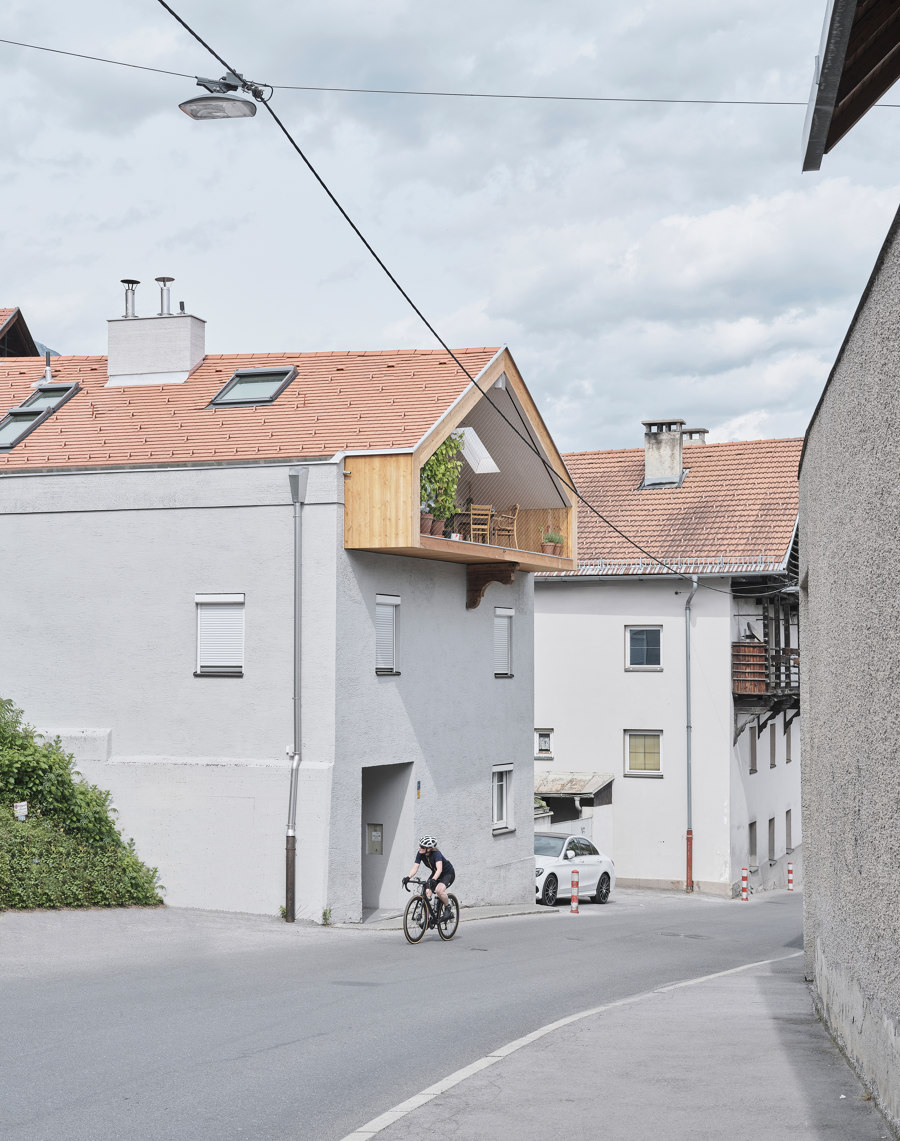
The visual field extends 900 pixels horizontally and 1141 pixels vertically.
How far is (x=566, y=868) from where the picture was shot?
30797 mm

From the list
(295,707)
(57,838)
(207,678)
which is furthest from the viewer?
(207,678)

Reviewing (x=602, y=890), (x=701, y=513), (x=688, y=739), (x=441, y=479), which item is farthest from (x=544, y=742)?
(x=441, y=479)

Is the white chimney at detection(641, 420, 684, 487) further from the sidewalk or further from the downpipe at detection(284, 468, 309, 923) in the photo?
the sidewalk

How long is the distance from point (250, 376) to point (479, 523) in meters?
4.89

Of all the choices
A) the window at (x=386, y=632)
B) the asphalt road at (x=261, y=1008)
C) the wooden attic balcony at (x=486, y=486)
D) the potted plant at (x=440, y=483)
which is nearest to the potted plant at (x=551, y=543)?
the wooden attic balcony at (x=486, y=486)

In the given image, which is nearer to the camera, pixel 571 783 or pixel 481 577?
pixel 481 577

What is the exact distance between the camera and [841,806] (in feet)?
32.0

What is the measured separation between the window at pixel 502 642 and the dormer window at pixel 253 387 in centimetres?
619

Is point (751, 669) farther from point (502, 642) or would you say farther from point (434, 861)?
point (434, 861)

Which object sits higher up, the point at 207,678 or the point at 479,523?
the point at 479,523

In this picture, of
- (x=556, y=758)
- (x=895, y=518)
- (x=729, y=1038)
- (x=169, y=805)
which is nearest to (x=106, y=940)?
(x=169, y=805)

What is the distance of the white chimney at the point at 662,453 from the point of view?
137 ft

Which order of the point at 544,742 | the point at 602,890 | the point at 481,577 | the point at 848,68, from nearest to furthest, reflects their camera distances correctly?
the point at 848,68, the point at 481,577, the point at 602,890, the point at 544,742

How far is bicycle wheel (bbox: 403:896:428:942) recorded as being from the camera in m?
19.3
